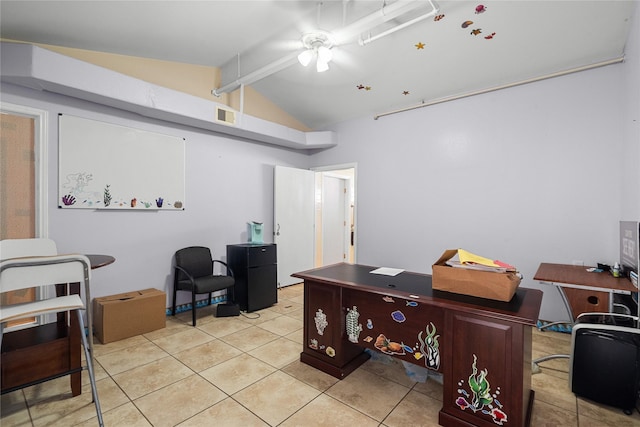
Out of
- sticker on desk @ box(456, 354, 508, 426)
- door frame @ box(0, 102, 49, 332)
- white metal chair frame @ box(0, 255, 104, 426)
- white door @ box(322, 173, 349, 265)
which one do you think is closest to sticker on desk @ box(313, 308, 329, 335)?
sticker on desk @ box(456, 354, 508, 426)

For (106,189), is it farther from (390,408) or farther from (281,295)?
(390,408)

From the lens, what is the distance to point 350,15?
2693mm

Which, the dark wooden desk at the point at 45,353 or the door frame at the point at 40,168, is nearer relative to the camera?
the dark wooden desk at the point at 45,353

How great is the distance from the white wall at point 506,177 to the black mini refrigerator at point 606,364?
3.96ft

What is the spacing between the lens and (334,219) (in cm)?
648

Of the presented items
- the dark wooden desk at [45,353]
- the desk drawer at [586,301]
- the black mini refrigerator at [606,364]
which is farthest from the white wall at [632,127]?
the dark wooden desk at [45,353]

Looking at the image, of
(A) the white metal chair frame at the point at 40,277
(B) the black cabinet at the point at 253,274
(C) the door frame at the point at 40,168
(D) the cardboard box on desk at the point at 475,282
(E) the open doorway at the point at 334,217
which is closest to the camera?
(A) the white metal chair frame at the point at 40,277

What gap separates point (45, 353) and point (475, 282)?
112 inches

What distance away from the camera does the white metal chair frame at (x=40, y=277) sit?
4.96 feet

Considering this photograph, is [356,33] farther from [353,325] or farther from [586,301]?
[586,301]

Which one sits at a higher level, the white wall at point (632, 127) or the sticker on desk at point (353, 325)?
the white wall at point (632, 127)

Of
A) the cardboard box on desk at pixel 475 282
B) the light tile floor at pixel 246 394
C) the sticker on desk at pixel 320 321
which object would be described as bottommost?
the light tile floor at pixel 246 394

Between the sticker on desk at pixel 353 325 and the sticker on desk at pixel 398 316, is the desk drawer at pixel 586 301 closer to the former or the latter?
the sticker on desk at pixel 398 316

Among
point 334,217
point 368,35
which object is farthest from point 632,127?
point 334,217
